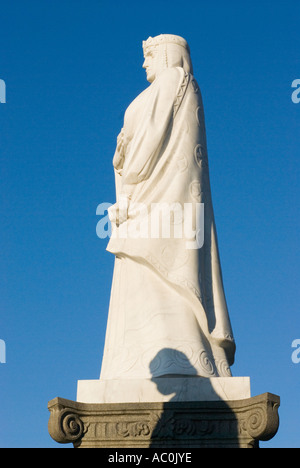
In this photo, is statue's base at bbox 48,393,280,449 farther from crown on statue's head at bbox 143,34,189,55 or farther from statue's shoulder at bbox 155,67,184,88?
crown on statue's head at bbox 143,34,189,55

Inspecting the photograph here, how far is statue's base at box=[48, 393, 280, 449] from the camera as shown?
10.1 meters

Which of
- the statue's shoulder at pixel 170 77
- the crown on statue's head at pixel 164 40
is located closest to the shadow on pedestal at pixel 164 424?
the statue's shoulder at pixel 170 77

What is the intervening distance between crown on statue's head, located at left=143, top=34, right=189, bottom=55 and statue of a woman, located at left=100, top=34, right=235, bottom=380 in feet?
0.07

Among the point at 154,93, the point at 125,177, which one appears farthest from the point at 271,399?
the point at 154,93

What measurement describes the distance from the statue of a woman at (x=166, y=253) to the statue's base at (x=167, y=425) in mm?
581

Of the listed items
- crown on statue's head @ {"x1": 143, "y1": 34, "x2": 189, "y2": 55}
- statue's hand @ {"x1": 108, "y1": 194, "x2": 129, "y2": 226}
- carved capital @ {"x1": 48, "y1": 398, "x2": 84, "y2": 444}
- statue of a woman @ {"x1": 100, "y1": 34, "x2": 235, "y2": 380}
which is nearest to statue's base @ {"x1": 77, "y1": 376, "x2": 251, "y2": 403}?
statue of a woman @ {"x1": 100, "y1": 34, "x2": 235, "y2": 380}

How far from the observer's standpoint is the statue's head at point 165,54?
44.0 ft

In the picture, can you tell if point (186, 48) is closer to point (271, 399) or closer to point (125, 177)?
point (125, 177)

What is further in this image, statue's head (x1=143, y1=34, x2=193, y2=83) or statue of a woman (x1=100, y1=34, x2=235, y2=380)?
statue's head (x1=143, y1=34, x2=193, y2=83)

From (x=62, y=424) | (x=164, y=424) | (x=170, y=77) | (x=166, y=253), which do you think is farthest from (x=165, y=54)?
(x=62, y=424)

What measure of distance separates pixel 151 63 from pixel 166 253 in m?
3.59

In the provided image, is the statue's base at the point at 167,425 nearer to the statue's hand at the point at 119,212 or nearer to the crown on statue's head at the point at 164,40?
the statue's hand at the point at 119,212

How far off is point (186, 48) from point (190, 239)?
141 inches
